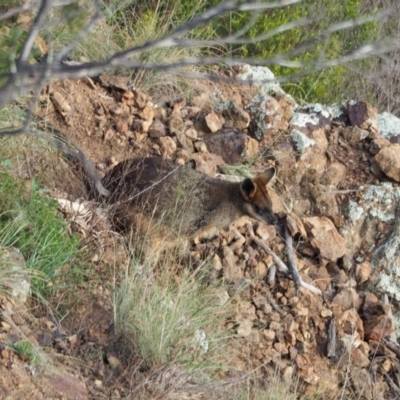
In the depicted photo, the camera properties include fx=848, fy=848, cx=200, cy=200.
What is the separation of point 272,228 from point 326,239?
0.49 metres

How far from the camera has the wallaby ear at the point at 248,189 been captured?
7.02 metres

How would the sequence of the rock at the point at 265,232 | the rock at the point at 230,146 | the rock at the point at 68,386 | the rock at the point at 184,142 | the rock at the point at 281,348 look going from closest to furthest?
the rock at the point at 68,386
the rock at the point at 281,348
the rock at the point at 265,232
the rock at the point at 184,142
the rock at the point at 230,146

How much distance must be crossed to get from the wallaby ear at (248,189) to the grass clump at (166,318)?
127 cm

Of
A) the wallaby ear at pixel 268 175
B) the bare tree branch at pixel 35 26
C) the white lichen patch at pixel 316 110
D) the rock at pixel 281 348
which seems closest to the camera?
the bare tree branch at pixel 35 26

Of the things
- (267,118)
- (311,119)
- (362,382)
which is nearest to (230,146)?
(267,118)

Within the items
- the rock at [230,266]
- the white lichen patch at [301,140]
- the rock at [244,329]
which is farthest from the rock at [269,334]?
the white lichen patch at [301,140]

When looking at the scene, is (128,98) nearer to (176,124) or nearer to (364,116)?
(176,124)

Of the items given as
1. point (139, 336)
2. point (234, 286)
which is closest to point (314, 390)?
point (234, 286)

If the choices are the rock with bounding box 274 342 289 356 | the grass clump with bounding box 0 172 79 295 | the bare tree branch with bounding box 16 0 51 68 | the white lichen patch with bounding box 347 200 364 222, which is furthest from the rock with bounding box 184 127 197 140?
the bare tree branch with bounding box 16 0 51 68

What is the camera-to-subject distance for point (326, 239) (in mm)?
7590

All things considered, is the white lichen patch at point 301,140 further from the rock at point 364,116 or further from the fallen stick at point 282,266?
the fallen stick at point 282,266

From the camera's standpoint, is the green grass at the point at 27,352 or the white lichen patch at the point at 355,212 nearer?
the green grass at the point at 27,352

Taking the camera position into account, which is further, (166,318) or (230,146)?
(230,146)

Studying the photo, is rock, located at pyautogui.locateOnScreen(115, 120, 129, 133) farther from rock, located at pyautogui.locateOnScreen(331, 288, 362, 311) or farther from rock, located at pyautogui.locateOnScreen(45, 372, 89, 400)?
rock, located at pyautogui.locateOnScreen(45, 372, 89, 400)
